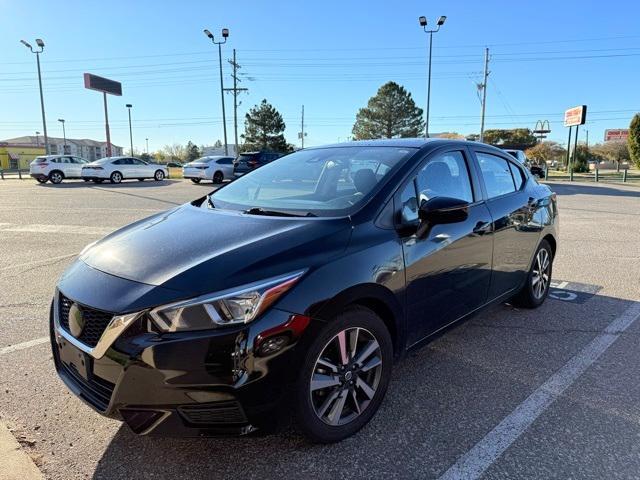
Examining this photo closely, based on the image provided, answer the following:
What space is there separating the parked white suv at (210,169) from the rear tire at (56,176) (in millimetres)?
7025

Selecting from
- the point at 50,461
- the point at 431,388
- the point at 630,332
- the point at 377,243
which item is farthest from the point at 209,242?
the point at 630,332

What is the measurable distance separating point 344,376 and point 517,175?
9.64ft

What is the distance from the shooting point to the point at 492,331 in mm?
Answer: 4148

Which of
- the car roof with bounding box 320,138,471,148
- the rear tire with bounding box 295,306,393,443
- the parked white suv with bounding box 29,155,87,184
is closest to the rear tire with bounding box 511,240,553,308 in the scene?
the car roof with bounding box 320,138,471,148

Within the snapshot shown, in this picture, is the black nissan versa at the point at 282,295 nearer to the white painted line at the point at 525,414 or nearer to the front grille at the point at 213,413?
the front grille at the point at 213,413

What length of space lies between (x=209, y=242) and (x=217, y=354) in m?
0.69

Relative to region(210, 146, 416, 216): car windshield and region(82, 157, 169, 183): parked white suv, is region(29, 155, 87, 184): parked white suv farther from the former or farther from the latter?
region(210, 146, 416, 216): car windshield

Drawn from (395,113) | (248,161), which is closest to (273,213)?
(248,161)

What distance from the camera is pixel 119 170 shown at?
25.6 meters

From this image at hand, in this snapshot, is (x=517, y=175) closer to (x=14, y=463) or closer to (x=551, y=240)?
(x=551, y=240)

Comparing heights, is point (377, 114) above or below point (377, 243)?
above

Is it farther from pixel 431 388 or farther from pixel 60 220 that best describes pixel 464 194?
pixel 60 220

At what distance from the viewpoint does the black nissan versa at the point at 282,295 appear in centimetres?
207

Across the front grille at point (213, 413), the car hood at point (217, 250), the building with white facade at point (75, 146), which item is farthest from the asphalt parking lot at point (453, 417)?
the building with white facade at point (75, 146)
